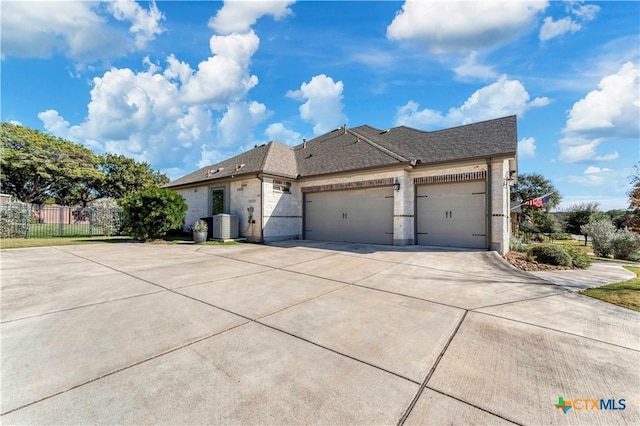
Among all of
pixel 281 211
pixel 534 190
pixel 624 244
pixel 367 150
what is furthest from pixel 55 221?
pixel 534 190

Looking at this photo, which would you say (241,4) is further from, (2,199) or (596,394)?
(2,199)

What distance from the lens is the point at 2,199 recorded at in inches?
638

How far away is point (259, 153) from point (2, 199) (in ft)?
53.5

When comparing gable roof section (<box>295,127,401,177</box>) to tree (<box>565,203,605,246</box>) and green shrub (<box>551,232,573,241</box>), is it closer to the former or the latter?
tree (<box>565,203,605,246</box>)

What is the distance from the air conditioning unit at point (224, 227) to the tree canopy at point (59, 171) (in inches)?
917

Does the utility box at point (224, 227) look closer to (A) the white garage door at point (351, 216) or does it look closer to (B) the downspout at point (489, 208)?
(A) the white garage door at point (351, 216)

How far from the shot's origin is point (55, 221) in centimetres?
1886

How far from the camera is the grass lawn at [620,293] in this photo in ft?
14.4

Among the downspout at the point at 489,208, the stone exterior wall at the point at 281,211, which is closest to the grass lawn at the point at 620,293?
the downspout at the point at 489,208

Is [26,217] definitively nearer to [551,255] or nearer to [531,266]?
[531,266]

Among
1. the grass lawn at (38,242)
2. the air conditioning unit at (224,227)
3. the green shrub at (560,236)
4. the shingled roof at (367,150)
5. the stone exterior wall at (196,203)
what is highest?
the shingled roof at (367,150)

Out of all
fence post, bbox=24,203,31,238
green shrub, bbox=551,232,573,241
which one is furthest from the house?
green shrub, bbox=551,232,573,241

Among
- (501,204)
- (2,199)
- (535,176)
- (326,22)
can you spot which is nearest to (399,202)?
(501,204)

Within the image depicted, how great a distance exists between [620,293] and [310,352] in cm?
608
